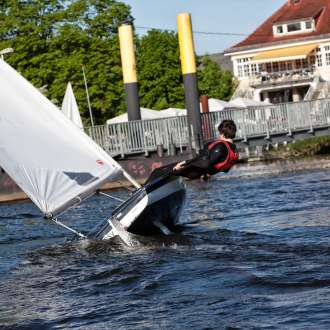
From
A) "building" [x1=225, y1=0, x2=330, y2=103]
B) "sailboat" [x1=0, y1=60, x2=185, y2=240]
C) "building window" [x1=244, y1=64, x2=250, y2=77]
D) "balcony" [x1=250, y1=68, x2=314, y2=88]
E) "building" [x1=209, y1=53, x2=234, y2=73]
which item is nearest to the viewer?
"sailboat" [x1=0, y1=60, x2=185, y2=240]

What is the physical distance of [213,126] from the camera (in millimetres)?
47281

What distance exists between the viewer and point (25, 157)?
724 inches

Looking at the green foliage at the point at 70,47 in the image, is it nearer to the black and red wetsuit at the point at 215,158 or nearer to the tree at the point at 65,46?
the tree at the point at 65,46

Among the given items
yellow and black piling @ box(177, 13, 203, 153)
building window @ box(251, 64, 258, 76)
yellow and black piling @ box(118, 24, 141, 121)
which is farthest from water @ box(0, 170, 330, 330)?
building window @ box(251, 64, 258, 76)

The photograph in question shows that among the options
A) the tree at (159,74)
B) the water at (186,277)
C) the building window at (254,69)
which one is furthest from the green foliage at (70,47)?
the water at (186,277)

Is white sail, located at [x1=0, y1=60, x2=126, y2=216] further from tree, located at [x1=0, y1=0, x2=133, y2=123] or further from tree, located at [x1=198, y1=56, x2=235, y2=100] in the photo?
tree, located at [x1=198, y1=56, x2=235, y2=100]

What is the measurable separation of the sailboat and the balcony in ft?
213

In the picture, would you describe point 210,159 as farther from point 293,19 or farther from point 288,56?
point 293,19

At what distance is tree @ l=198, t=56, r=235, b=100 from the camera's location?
7862 centimetres

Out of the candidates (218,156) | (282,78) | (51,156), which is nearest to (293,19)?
(282,78)

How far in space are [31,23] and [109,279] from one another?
50009 millimetres

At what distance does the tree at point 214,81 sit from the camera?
78.6 meters

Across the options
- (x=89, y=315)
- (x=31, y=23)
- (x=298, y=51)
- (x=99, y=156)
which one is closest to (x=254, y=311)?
(x=89, y=315)

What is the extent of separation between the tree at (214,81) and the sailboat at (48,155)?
58787 millimetres
